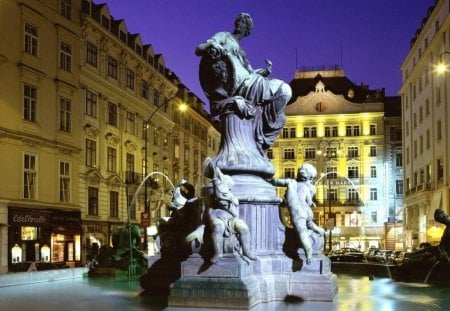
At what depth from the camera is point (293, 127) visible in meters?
89.1

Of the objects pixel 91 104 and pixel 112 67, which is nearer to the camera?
pixel 91 104

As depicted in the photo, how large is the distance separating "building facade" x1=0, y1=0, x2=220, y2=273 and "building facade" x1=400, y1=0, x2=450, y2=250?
68.4 feet

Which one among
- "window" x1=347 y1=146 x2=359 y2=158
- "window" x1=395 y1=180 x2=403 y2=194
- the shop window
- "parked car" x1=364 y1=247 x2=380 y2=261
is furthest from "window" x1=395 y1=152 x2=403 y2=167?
the shop window

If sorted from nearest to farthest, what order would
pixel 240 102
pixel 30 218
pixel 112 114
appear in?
pixel 240 102
pixel 30 218
pixel 112 114

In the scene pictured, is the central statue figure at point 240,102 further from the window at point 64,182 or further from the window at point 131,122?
the window at point 131,122

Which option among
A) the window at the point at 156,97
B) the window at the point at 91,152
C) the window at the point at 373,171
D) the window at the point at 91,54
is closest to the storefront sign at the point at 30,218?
the window at the point at 91,152

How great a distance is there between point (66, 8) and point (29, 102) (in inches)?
295

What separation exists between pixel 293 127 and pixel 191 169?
2133 cm

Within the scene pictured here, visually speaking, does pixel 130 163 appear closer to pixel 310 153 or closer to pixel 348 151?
pixel 310 153

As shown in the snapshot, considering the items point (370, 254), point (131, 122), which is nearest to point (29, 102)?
point (131, 122)

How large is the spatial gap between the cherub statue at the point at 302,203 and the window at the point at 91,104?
3382cm

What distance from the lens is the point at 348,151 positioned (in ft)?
289

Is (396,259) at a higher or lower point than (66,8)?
lower

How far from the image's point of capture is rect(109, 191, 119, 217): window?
47.8 metres
